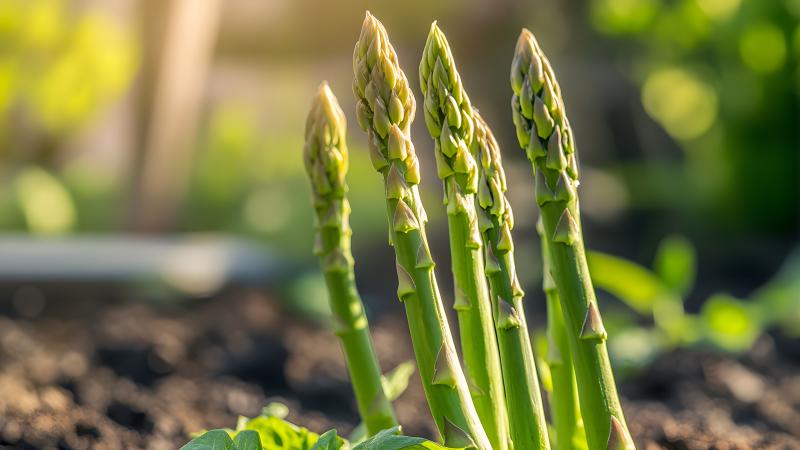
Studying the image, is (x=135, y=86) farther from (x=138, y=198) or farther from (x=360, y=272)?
(x=360, y=272)

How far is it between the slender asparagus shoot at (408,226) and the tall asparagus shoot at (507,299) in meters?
0.05

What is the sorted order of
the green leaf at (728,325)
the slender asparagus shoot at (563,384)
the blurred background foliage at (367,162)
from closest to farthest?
the slender asparagus shoot at (563,384) < the green leaf at (728,325) < the blurred background foliage at (367,162)

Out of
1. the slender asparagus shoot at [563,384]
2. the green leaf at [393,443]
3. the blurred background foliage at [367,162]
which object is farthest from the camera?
the blurred background foliage at [367,162]

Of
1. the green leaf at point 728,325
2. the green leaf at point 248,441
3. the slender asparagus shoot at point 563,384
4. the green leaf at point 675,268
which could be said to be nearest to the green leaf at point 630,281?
the green leaf at point 675,268

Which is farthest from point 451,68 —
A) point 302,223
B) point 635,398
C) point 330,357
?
point 302,223

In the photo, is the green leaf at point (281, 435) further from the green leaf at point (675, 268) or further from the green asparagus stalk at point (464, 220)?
the green leaf at point (675, 268)

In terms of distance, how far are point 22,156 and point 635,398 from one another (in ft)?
10.3

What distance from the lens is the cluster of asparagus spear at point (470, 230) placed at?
1.00 meters

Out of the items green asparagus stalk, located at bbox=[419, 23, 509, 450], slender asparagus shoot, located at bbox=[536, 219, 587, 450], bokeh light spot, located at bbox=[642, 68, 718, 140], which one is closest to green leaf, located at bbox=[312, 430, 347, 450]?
green asparagus stalk, located at bbox=[419, 23, 509, 450]

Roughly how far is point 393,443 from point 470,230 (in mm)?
249

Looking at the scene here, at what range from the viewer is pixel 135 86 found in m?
3.90

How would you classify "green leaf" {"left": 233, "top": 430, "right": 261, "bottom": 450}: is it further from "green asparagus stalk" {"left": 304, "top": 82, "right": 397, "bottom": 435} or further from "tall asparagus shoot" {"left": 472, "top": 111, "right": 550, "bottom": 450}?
"tall asparagus shoot" {"left": 472, "top": 111, "right": 550, "bottom": 450}

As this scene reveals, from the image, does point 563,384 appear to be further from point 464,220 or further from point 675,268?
point 675,268

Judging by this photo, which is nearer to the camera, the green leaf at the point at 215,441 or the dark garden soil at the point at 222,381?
the green leaf at the point at 215,441
